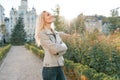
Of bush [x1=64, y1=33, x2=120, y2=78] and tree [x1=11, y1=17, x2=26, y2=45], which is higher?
bush [x1=64, y1=33, x2=120, y2=78]

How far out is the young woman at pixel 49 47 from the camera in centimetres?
381

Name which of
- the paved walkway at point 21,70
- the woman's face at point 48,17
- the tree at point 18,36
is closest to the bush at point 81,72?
the paved walkway at point 21,70

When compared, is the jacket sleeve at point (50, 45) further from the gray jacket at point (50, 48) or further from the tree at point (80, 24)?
the tree at point (80, 24)

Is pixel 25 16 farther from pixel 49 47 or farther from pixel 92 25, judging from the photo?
pixel 49 47

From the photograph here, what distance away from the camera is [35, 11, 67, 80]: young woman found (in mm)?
3812

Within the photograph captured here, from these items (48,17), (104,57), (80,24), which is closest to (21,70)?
(80,24)

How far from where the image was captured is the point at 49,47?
3.81 metres

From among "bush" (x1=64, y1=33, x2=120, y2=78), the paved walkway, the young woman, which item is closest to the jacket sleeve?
the young woman

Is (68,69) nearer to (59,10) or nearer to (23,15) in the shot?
(59,10)

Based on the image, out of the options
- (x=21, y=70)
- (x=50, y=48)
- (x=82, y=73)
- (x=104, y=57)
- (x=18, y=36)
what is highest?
(x=50, y=48)

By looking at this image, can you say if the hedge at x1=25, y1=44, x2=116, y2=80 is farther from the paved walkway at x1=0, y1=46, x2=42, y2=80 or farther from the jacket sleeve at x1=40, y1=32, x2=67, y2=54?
the jacket sleeve at x1=40, y1=32, x2=67, y2=54

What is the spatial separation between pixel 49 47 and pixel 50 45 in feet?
0.09

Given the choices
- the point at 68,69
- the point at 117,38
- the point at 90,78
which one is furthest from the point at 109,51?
the point at 68,69

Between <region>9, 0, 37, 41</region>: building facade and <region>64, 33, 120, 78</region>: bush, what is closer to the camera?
<region>64, 33, 120, 78</region>: bush
